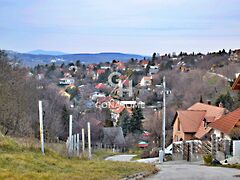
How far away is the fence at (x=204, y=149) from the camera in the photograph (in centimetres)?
2477

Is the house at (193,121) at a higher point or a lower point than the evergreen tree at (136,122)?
higher

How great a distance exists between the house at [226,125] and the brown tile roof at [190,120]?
8.89 meters

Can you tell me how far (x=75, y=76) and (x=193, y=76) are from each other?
3461 inches

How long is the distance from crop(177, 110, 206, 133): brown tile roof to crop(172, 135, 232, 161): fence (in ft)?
54.5

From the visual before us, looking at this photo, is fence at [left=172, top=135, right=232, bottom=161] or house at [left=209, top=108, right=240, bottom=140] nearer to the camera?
fence at [left=172, top=135, right=232, bottom=161]

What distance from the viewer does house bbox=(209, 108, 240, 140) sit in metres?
34.2

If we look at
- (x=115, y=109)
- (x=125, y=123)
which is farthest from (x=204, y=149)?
(x=115, y=109)

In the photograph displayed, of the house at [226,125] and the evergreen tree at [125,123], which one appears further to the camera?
the evergreen tree at [125,123]

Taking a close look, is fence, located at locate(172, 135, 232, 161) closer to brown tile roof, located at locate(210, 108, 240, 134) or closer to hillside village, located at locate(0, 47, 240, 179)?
hillside village, located at locate(0, 47, 240, 179)

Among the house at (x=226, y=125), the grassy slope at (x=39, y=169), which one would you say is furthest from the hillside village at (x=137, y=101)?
the grassy slope at (x=39, y=169)

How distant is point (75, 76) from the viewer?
185625mm

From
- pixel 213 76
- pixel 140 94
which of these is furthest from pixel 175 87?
pixel 140 94

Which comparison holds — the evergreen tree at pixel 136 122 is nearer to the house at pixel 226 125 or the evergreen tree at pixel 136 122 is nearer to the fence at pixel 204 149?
the house at pixel 226 125

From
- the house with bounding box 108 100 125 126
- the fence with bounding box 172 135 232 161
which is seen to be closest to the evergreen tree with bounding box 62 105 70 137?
the fence with bounding box 172 135 232 161
